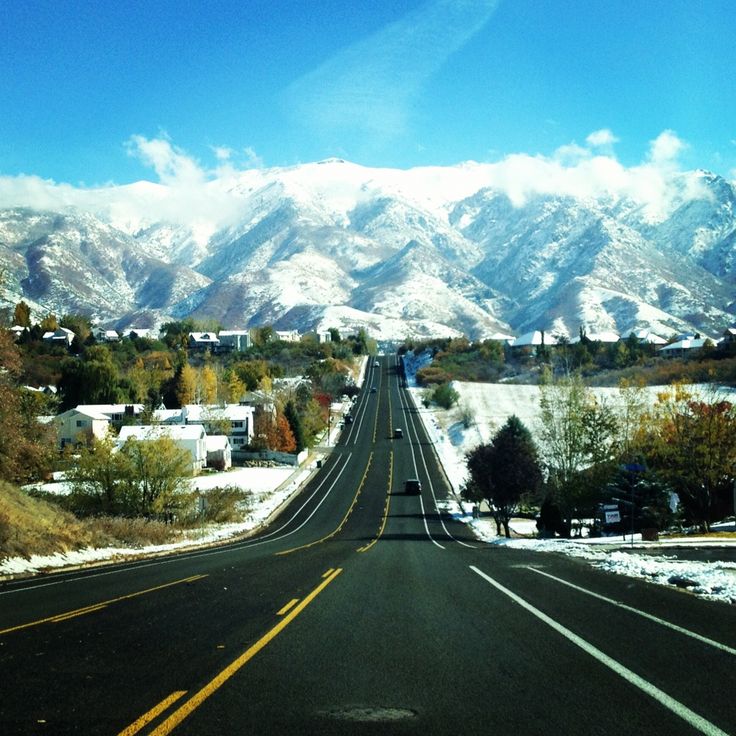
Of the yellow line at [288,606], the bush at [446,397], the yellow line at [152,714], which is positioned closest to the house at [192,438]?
the bush at [446,397]

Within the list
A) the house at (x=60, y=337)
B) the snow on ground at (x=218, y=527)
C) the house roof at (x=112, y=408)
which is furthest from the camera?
the house at (x=60, y=337)

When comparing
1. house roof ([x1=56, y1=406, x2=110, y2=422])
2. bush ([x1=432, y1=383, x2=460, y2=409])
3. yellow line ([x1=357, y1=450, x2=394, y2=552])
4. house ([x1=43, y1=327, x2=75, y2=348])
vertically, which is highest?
house ([x1=43, y1=327, x2=75, y2=348])

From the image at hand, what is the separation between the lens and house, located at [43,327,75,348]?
17962 centimetres

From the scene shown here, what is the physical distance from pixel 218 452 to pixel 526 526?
40.0 metres

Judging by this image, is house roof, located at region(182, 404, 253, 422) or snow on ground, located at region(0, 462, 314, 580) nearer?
snow on ground, located at region(0, 462, 314, 580)

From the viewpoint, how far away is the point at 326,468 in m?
91.5

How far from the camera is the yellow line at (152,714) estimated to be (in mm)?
6166

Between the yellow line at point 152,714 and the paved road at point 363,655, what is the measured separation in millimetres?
24

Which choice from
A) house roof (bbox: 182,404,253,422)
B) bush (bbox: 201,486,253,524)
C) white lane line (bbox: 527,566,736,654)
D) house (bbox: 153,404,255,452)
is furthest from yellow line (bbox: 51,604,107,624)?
house roof (bbox: 182,404,253,422)

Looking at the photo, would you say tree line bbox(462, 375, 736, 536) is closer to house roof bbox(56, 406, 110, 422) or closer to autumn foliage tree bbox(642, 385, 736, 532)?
autumn foliage tree bbox(642, 385, 736, 532)

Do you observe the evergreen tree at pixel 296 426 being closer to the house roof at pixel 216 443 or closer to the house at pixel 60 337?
the house roof at pixel 216 443

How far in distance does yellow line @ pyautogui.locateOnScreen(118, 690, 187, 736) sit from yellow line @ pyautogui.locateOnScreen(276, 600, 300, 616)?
478 centimetres

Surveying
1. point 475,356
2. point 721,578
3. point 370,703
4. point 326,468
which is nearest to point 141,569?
point 721,578

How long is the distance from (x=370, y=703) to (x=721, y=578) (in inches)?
462
